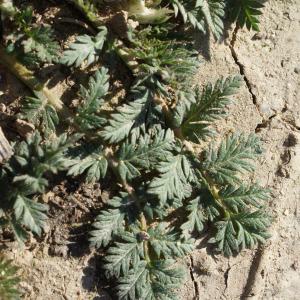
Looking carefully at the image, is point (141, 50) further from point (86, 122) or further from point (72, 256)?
point (72, 256)

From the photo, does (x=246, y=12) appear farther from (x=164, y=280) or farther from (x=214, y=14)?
(x=164, y=280)

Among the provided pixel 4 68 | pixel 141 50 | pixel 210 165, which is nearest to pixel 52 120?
pixel 4 68

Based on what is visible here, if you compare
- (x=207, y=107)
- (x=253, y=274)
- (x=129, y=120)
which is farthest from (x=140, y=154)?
(x=253, y=274)

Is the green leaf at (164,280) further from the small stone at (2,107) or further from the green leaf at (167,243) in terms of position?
the small stone at (2,107)

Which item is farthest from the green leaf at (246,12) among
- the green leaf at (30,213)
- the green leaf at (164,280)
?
the green leaf at (30,213)

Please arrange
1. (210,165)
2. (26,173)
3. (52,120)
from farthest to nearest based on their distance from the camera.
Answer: (210,165) < (52,120) < (26,173)
